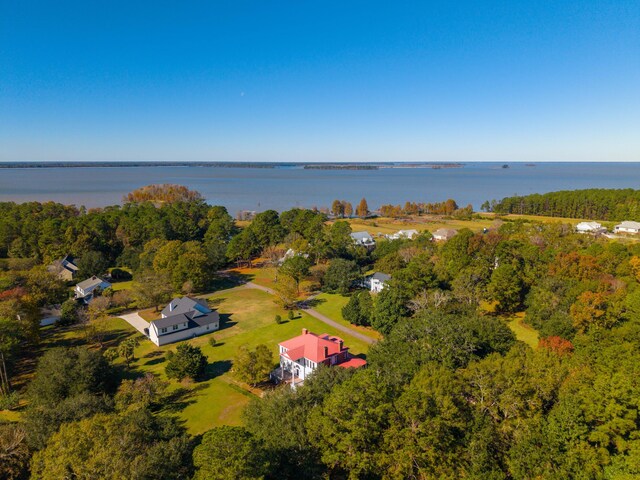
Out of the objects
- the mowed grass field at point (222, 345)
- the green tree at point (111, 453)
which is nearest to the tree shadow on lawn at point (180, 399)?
the mowed grass field at point (222, 345)

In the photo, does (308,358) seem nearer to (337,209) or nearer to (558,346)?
(558,346)

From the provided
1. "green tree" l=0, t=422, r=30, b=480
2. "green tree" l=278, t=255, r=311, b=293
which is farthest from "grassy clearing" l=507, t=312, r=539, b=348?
"green tree" l=0, t=422, r=30, b=480

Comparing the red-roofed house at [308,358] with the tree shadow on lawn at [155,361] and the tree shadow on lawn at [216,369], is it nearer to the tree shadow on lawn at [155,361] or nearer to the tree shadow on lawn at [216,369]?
the tree shadow on lawn at [216,369]

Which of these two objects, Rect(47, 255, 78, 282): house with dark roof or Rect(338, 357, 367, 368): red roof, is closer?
Rect(338, 357, 367, 368): red roof

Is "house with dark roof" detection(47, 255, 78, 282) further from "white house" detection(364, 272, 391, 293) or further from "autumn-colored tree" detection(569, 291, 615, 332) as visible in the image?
"autumn-colored tree" detection(569, 291, 615, 332)

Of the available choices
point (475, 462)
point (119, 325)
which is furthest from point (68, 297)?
point (475, 462)

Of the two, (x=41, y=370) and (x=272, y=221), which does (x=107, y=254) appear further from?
(x=41, y=370)
